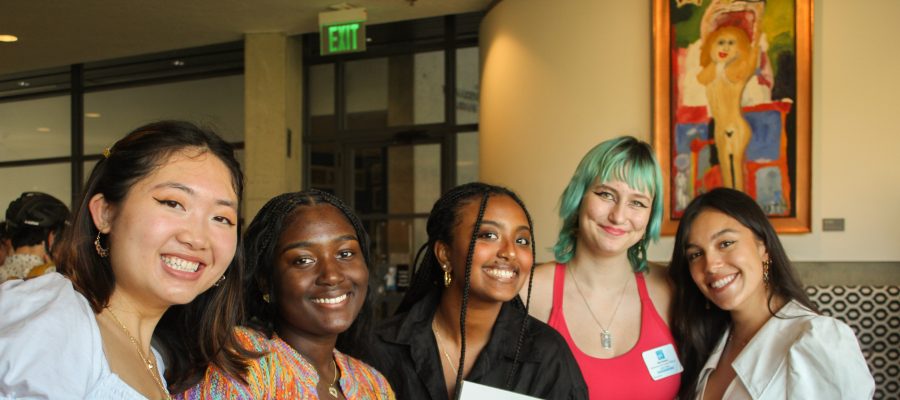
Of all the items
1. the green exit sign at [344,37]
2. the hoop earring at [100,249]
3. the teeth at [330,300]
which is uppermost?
the green exit sign at [344,37]

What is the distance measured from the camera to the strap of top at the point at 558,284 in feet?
8.76

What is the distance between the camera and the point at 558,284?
2734 mm

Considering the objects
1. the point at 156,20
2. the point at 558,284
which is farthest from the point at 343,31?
the point at 558,284

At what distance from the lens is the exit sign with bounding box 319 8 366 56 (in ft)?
23.2

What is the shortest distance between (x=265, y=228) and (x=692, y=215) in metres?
1.44

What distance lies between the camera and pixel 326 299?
1.75 m

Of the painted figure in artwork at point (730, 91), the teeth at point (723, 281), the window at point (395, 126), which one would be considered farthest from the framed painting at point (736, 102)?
the teeth at point (723, 281)

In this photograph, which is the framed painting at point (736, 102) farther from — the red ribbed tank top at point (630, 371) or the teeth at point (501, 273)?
the teeth at point (501, 273)

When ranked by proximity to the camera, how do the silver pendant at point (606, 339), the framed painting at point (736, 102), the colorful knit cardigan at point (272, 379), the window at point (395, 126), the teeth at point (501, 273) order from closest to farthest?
the colorful knit cardigan at point (272, 379) → the teeth at point (501, 273) → the silver pendant at point (606, 339) → the framed painting at point (736, 102) → the window at point (395, 126)

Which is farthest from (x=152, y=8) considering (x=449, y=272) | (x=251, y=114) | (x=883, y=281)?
(x=883, y=281)

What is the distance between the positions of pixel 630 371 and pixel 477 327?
62 cm

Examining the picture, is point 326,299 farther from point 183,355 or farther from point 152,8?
point 152,8

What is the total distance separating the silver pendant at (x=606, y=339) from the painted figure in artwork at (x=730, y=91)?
3.18 meters

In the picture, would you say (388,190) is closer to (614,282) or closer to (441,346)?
(614,282)
